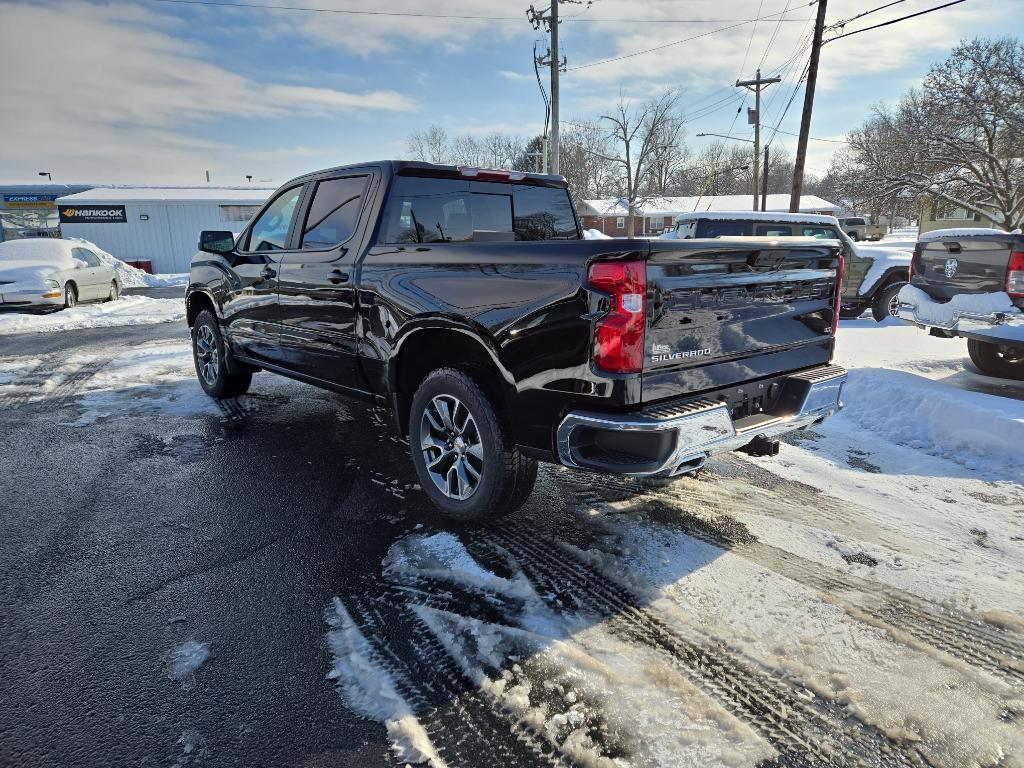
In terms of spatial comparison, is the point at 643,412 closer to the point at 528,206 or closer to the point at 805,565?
the point at 805,565

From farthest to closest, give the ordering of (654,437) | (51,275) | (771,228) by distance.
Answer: (51,275) < (771,228) < (654,437)

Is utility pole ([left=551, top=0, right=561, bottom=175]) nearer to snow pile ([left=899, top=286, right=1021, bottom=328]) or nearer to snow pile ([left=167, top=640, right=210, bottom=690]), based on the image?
snow pile ([left=899, top=286, right=1021, bottom=328])

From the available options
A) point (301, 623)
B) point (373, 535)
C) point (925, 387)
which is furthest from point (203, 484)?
point (925, 387)

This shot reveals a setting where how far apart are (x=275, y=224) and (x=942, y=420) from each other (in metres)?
5.72

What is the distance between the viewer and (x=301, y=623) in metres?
2.66

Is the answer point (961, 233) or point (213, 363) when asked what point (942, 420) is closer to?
point (961, 233)

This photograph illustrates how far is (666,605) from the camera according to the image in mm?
2771

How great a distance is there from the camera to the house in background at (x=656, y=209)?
2349 inches

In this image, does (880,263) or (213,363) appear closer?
(213,363)

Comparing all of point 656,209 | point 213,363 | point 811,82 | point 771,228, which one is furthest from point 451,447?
point 656,209

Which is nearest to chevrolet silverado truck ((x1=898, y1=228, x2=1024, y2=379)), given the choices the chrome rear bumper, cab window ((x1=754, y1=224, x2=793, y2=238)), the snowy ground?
the snowy ground

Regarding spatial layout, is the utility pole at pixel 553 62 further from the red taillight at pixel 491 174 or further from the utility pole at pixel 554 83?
the red taillight at pixel 491 174

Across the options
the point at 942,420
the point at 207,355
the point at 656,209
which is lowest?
the point at 942,420

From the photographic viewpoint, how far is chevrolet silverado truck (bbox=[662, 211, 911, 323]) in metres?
10.3
